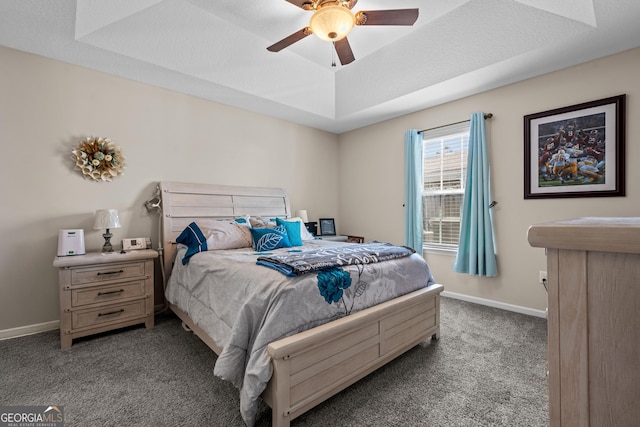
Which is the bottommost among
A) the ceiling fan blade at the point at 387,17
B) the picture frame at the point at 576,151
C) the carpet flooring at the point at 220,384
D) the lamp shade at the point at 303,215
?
the carpet flooring at the point at 220,384

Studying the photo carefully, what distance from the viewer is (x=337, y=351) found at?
171 centimetres

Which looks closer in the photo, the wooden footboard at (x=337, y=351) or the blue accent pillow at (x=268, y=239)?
the wooden footboard at (x=337, y=351)

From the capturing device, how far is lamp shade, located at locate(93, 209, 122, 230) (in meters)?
2.69

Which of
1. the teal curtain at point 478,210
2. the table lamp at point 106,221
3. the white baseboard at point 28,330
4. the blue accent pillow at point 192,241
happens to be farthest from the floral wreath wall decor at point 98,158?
the teal curtain at point 478,210

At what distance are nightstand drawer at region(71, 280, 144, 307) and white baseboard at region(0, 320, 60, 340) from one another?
64cm

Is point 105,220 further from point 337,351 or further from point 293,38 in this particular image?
point 337,351

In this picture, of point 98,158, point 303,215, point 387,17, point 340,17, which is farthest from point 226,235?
point 387,17

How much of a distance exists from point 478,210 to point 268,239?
236 centimetres

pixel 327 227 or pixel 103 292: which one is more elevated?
pixel 327 227

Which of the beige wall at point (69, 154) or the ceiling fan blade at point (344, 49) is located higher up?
the ceiling fan blade at point (344, 49)

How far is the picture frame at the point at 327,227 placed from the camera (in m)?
4.70

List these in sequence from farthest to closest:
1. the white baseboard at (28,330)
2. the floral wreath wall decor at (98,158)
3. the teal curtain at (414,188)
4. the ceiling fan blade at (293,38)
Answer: the teal curtain at (414,188) < the floral wreath wall decor at (98,158) < the white baseboard at (28,330) < the ceiling fan blade at (293,38)

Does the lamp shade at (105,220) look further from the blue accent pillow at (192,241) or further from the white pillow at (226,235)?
the white pillow at (226,235)

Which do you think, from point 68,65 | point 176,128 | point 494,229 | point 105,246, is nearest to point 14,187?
point 105,246
